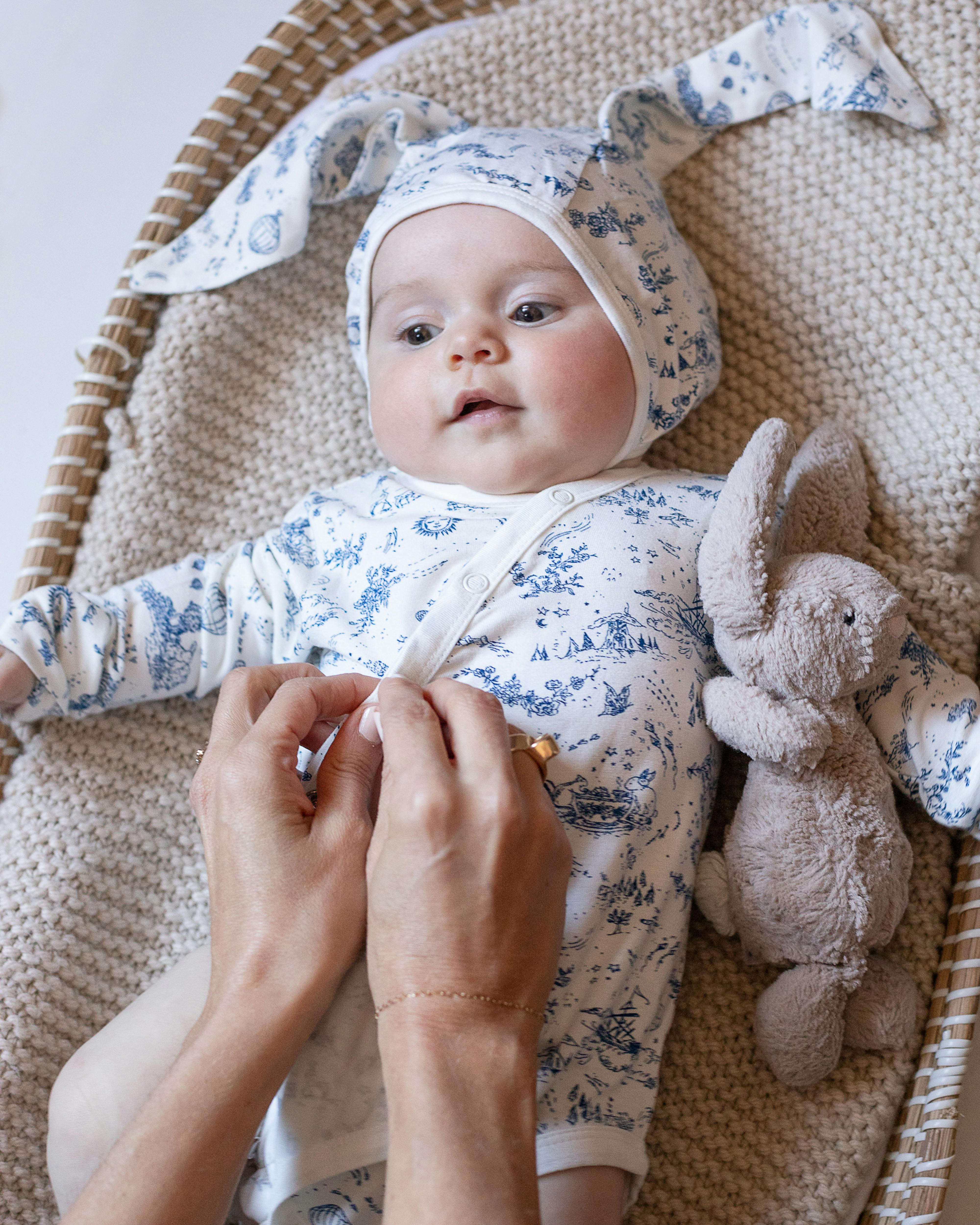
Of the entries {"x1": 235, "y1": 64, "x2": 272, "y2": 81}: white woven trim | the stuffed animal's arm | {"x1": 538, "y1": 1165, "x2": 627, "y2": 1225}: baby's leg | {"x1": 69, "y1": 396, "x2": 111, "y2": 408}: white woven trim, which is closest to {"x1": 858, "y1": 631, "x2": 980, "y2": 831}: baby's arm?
the stuffed animal's arm

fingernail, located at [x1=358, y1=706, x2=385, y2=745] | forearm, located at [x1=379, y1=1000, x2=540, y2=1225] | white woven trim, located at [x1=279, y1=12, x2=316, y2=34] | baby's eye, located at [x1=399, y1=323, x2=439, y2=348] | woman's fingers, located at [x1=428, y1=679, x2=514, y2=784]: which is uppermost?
white woven trim, located at [x1=279, y1=12, x2=316, y2=34]

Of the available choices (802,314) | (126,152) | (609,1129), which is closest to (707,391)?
(802,314)

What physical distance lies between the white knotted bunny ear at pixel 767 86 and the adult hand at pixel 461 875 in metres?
0.85

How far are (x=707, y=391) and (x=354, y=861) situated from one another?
717mm

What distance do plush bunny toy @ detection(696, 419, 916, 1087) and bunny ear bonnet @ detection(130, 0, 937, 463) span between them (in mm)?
248

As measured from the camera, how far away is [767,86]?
1292 mm

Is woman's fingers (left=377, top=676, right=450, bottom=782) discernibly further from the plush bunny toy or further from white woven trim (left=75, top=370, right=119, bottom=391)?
white woven trim (left=75, top=370, right=119, bottom=391)

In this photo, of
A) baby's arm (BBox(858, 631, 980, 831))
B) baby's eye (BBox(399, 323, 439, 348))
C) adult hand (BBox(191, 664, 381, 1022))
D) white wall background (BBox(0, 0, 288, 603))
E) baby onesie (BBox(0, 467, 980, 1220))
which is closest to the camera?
adult hand (BBox(191, 664, 381, 1022))

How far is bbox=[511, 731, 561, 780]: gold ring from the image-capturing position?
2.70 feet

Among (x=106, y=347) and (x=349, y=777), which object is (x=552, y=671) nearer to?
(x=349, y=777)

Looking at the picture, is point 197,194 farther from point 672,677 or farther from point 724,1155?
point 724,1155

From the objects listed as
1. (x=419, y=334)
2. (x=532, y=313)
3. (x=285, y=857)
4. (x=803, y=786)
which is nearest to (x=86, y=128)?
(x=419, y=334)

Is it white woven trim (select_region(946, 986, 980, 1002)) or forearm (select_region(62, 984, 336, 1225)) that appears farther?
white woven trim (select_region(946, 986, 980, 1002))

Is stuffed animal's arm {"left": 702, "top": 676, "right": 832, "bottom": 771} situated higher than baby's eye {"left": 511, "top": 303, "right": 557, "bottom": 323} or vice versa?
baby's eye {"left": 511, "top": 303, "right": 557, "bottom": 323}
